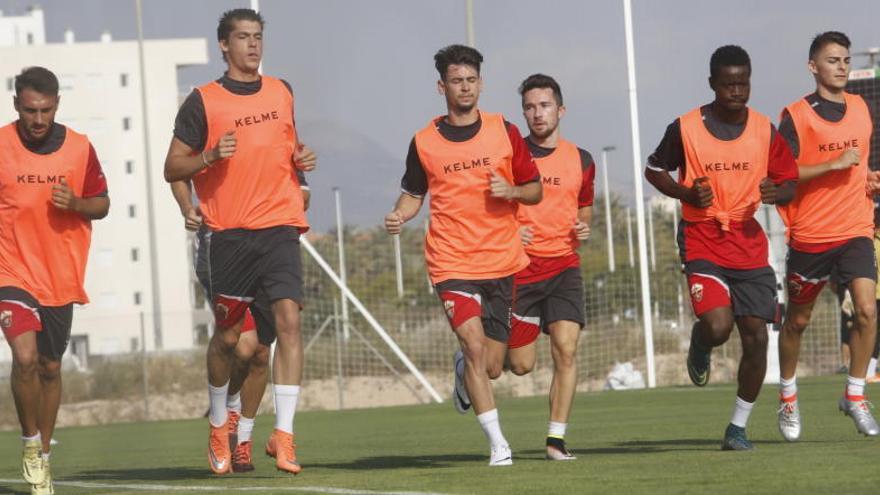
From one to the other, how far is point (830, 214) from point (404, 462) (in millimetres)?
3179

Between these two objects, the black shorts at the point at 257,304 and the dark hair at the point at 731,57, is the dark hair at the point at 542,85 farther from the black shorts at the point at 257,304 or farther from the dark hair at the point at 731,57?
the black shorts at the point at 257,304

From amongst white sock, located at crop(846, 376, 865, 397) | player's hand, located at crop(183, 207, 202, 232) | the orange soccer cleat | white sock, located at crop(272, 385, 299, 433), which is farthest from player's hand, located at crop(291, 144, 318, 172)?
white sock, located at crop(846, 376, 865, 397)

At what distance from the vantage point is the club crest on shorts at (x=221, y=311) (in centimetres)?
1023

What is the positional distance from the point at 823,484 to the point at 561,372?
358cm

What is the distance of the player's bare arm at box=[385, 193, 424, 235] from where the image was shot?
1006 centimetres

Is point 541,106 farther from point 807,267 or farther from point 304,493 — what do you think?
point 304,493

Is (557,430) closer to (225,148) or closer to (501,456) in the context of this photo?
(501,456)

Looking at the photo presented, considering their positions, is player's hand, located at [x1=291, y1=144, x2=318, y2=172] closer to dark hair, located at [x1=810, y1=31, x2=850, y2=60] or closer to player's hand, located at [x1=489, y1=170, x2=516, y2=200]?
player's hand, located at [x1=489, y1=170, x2=516, y2=200]

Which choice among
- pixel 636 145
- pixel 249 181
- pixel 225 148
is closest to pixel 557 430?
pixel 249 181

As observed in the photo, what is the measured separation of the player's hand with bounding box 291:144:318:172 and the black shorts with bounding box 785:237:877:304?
10.7ft

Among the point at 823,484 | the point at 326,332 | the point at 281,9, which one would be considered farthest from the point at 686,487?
the point at 326,332

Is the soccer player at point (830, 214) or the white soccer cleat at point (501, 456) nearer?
the white soccer cleat at point (501, 456)

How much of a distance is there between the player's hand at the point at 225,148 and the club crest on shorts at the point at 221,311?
0.99 meters

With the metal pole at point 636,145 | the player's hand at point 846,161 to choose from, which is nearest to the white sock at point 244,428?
the player's hand at point 846,161
